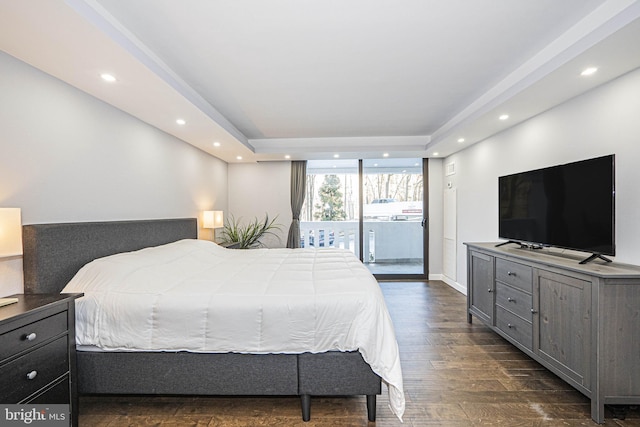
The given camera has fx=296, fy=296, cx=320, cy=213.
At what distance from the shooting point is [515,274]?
2.63 meters

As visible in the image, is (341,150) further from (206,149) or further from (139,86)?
(139,86)

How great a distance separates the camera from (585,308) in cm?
191

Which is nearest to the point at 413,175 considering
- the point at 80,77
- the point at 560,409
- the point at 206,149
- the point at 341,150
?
the point at 341,150

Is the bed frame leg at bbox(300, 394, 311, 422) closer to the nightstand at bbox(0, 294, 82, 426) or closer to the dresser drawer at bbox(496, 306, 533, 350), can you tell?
the nightstand at bbox(0, 294, 82, 426)

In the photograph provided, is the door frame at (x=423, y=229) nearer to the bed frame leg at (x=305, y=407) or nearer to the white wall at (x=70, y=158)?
the white wall at (x=70, y=158)

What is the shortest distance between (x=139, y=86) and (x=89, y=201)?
40.0 inches

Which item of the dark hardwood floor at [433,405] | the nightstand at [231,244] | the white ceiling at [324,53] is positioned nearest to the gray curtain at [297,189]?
the nightstand at [231,244]

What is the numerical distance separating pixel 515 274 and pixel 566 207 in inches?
27.1

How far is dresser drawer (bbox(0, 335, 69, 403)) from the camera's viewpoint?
4.45 ft

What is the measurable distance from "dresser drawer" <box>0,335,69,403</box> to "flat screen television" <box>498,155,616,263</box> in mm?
3404

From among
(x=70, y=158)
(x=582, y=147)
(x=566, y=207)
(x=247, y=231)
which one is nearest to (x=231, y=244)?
(x=247, y=231)

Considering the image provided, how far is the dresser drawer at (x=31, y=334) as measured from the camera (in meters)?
1.37

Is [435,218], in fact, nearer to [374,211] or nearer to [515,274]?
[374,211]

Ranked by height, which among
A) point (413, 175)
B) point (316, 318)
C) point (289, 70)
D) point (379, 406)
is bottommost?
point (379, 406)
